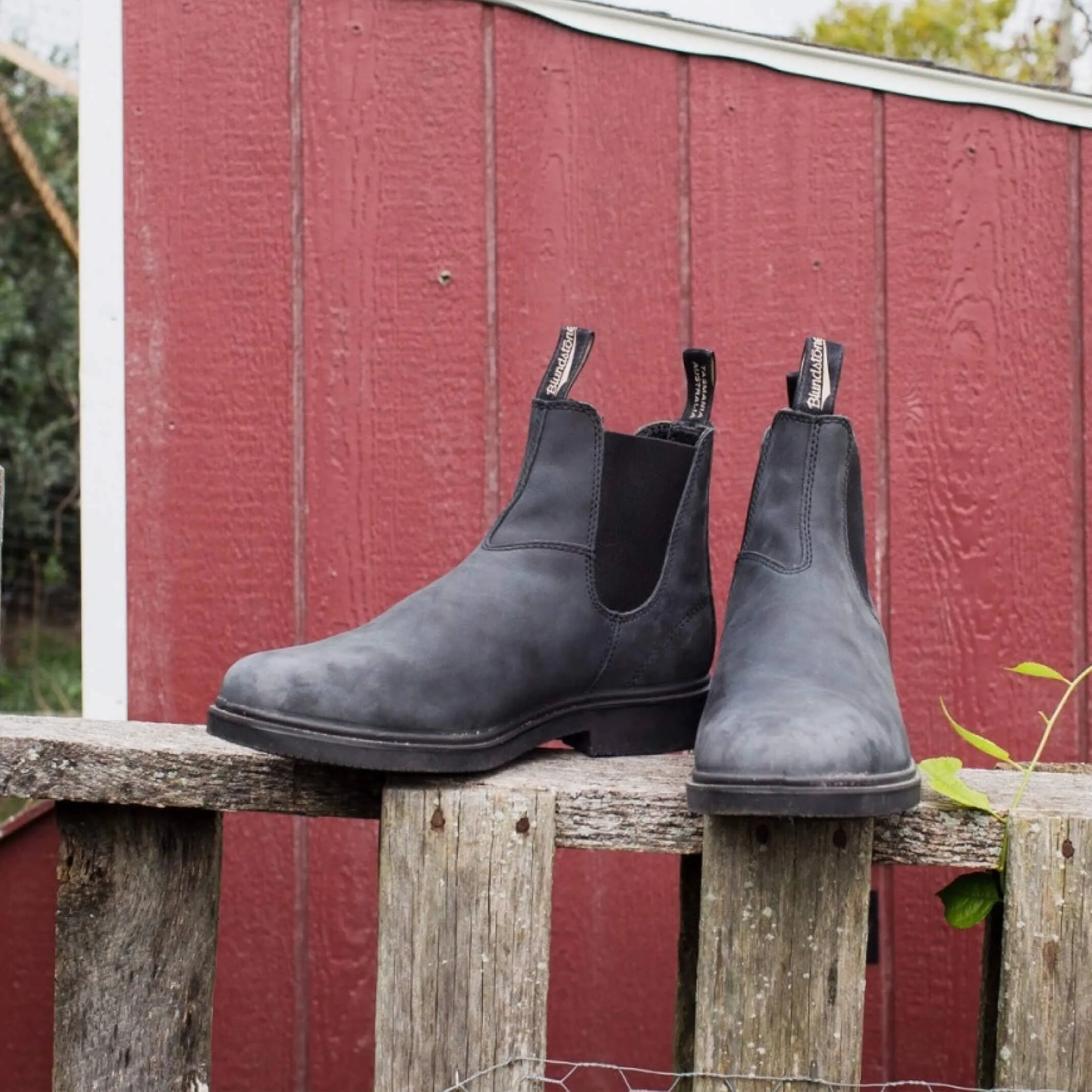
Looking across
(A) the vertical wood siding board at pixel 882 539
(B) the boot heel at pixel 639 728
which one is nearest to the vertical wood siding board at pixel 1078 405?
(A) the vertical wood siding board at pixel 882 539

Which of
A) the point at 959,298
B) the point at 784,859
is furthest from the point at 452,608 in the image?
the point at 959,298

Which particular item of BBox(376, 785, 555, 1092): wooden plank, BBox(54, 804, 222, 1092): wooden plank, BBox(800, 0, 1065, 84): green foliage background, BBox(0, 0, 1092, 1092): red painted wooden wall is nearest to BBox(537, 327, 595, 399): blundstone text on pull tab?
BBox(376, 785, 555, 1092): wooden plank

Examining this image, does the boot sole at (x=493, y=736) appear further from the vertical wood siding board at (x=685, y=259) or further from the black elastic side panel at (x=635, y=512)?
the vertical wood siding board at (x=685, y=259)

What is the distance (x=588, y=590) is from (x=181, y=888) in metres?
0.43

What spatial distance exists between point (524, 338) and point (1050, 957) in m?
1.00

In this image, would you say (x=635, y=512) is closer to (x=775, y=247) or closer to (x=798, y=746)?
(x=798, y=746)

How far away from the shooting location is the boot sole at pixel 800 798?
750 mm

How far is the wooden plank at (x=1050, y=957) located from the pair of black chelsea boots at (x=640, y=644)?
0.11 metres

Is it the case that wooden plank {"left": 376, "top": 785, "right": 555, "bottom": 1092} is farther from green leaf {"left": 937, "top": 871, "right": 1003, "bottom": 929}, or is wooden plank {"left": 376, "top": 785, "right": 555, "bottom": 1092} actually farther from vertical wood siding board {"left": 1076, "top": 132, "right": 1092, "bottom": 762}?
vertical wood siding board {"left": 1076, "top": 132, "right": 1092, "bottom": 762}

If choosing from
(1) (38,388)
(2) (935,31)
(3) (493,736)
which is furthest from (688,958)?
(2) (935,31)

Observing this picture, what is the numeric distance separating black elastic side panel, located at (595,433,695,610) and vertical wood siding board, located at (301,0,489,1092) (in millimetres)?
556

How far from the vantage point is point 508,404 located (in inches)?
62.1

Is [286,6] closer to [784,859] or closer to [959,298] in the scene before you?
[959,298]

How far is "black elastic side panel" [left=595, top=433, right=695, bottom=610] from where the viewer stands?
1021mm
